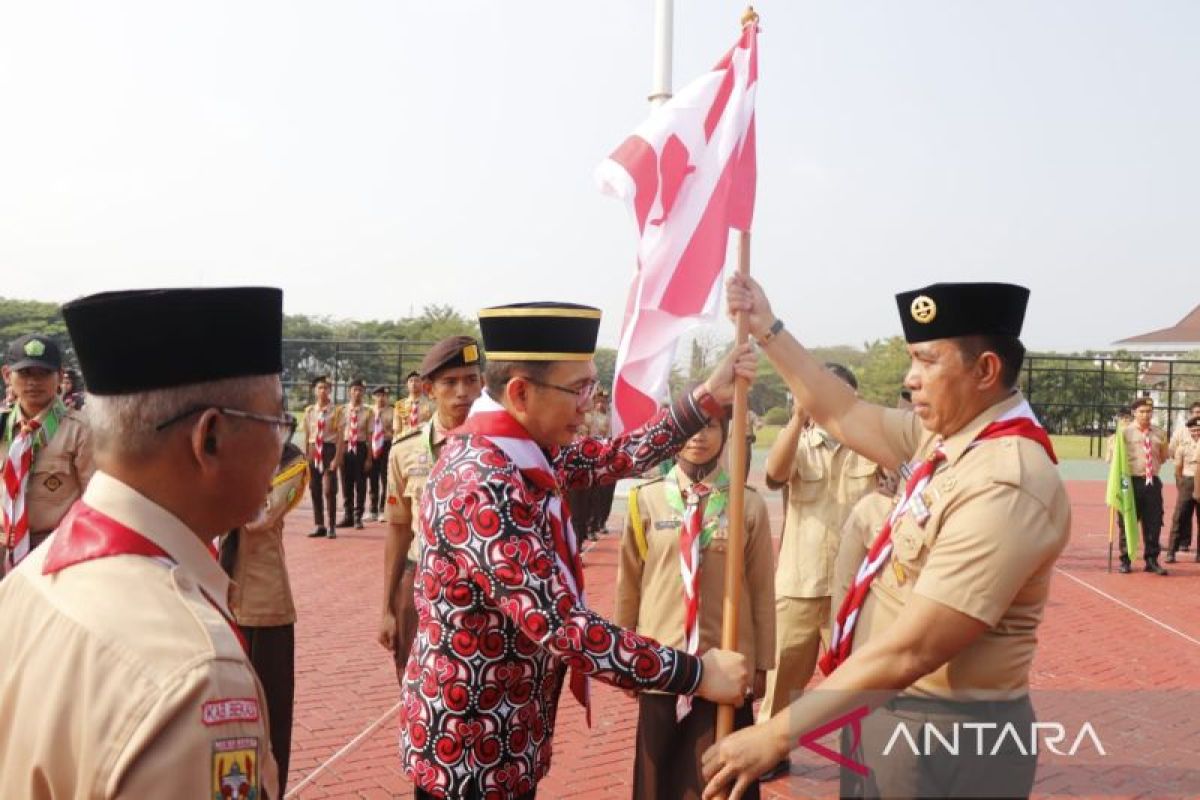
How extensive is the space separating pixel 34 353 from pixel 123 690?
210 inches

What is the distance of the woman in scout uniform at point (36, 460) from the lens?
580 centimetres

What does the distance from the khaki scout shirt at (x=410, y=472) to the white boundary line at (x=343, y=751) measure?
1.10m

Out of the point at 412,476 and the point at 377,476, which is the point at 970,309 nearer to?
the point at 412,476

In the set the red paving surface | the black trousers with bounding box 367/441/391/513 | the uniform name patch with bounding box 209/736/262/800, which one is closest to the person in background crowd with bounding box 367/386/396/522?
the black trousers with bounding box 367/441/391/513

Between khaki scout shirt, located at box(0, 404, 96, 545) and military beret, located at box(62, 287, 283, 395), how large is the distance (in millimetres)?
4828

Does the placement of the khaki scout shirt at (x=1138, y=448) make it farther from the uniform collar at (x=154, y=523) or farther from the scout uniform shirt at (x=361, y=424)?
the uniform collar at (x=154, y=523)

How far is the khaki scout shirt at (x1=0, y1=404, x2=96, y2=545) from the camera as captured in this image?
19.2 ft

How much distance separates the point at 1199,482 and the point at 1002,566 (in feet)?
40.8

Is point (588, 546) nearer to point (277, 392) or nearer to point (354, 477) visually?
point (354, 477)

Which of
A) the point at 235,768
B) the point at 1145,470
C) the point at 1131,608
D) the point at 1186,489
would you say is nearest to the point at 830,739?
the point at 235,768

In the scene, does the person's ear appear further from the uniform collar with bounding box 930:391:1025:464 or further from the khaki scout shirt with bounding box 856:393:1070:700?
the uniform collar with bounding box 930:391:1025:464

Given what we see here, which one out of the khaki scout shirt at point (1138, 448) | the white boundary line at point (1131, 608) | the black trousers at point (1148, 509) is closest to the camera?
the white boundary line at point (1131, 608)

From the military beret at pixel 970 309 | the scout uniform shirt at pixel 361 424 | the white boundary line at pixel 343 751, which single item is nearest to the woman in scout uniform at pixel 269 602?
the white boundary line at pixel 343 751

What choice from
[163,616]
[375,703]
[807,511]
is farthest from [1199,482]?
[163,616]
